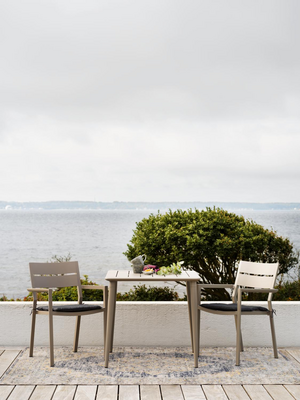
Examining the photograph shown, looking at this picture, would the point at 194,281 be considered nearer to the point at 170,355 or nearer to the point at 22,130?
the point at 170,355

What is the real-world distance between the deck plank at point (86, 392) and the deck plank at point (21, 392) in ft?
1.09

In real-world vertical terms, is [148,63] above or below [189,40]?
above

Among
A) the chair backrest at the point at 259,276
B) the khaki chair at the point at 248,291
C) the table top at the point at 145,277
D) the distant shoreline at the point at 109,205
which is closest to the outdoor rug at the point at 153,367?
the khaki chair at the point at 248,291

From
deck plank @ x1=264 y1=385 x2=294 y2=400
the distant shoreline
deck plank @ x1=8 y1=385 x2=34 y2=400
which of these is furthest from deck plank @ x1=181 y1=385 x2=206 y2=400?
the distant shoreline

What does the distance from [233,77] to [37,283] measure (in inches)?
354

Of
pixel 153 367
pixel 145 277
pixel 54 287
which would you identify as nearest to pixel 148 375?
pixel 153 367

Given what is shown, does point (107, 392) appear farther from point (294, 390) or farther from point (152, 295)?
point (152, 295)

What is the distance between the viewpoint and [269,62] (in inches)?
371

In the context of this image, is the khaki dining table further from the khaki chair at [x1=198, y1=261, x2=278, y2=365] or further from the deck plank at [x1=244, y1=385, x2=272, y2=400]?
the deck plank at [x1=244, y1=385, x2=272, y2=400]

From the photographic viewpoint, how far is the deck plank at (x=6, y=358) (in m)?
3.55

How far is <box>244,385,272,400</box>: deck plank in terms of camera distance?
300cm

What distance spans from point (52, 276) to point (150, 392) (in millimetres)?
1369

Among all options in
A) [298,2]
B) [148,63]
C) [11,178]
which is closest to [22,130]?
[11,178]

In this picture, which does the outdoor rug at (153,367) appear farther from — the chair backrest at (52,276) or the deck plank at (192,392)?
the chair backrest at (52,276)
